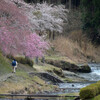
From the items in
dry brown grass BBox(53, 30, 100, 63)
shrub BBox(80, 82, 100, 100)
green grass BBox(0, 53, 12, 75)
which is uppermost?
dry brown grass BBox(53, 30, 100, 63)

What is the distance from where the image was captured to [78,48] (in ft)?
178

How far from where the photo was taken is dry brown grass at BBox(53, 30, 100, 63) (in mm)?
51219

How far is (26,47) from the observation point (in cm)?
3005

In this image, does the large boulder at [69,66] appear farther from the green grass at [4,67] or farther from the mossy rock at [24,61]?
the green grass at [4,67]

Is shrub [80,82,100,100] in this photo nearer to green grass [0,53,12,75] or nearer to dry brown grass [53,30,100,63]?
green grass [0,53,12,75]

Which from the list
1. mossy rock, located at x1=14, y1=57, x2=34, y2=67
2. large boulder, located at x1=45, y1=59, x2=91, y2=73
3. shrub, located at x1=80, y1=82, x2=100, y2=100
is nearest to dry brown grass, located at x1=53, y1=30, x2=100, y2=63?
large boulder, located at x1=45, y1=59, x2=91, y2=73

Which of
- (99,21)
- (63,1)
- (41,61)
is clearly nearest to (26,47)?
(41,61)

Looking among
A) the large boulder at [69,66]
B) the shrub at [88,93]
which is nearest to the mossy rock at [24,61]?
the large boulder at [69,66]

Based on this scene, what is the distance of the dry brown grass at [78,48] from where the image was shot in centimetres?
5122

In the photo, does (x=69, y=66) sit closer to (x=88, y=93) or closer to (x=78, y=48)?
(x=78, y=48)

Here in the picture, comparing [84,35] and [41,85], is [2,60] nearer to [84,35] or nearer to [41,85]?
[41,85]

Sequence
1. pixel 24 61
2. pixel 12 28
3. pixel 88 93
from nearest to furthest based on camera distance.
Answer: pixel 88 93 < pixel 12 28 < pixel 24 61

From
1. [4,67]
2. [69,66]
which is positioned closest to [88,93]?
[4,67]

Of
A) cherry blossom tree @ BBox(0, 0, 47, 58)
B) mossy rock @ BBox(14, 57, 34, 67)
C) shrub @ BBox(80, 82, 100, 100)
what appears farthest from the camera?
mossy rock @ BBox(14, 57, 34, 67)
